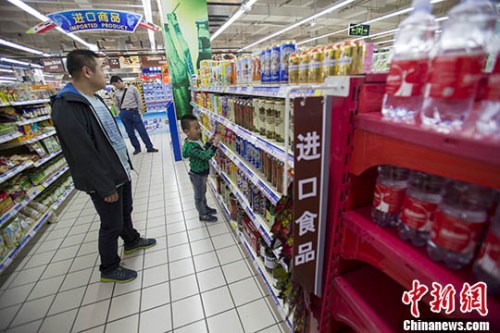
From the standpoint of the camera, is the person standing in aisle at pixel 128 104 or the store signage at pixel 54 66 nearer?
the person standing in aisle at pixel 128 104

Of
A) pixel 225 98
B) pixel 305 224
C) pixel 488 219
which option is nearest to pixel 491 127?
pixel 488 219

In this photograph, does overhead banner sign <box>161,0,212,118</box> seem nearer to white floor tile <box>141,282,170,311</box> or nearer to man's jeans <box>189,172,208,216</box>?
man's jeans <box>189,172,208,216</box>

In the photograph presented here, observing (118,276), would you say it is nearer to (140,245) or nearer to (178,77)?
(140,245)

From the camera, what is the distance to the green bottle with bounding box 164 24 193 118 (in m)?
5.78

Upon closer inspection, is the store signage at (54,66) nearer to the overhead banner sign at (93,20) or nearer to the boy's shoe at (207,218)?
the overhead banner sign at (93,20)

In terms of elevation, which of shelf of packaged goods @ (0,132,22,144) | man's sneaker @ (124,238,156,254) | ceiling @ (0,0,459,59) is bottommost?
man's sneaker @ (124,238,156,254)

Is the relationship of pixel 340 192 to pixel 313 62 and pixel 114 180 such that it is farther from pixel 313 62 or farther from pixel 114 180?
pixel 114 180

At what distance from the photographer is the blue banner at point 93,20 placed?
5703 mm

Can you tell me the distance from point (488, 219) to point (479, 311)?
0.84 feet

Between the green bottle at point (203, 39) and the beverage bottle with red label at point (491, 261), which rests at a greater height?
the green bottle at point (203, 39)

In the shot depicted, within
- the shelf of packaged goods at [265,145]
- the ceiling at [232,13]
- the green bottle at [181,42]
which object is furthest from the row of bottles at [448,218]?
the ceiling at [232,13]

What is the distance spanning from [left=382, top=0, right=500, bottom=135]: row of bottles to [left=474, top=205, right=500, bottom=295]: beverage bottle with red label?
25 centimetres

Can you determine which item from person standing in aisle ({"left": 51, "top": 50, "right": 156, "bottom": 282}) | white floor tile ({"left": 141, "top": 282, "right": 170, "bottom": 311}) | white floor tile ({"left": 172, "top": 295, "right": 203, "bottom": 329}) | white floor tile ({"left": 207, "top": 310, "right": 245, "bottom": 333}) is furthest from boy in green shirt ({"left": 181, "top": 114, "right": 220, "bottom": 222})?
white floor tile ({"left": 207, "top": 310, "right": 245, "bottom": 333})

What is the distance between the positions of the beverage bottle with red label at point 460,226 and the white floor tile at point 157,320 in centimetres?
207
